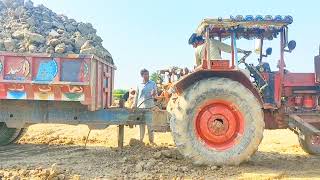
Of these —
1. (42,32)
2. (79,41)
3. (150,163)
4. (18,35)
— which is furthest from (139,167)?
(42,32)

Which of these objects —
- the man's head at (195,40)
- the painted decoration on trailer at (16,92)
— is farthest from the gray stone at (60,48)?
the man's head at (195,40)

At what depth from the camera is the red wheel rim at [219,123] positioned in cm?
675

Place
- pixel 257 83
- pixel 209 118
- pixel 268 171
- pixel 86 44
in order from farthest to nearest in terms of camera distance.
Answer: pixel 86 44 → pixel 257 83 → pixel 209 118 → pixel 268 171

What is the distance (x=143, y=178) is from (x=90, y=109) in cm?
182

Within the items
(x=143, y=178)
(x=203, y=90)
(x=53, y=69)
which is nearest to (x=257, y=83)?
(x=203, y=90)

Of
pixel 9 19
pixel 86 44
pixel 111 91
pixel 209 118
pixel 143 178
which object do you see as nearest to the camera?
→ pixel 143 178

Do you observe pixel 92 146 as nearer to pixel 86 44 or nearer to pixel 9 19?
pixel 86 44

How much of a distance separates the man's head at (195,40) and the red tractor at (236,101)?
0.29 meters

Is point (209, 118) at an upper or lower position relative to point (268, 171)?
upper

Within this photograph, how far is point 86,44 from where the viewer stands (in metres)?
10.8

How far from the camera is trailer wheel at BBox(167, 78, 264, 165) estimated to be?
6582 millimetres

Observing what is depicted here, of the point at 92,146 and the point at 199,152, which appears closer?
the point at 199,152

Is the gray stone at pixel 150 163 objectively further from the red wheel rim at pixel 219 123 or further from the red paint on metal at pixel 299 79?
the red paint on metal at pixel 299 79

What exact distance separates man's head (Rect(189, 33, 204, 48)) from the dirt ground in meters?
1.84
